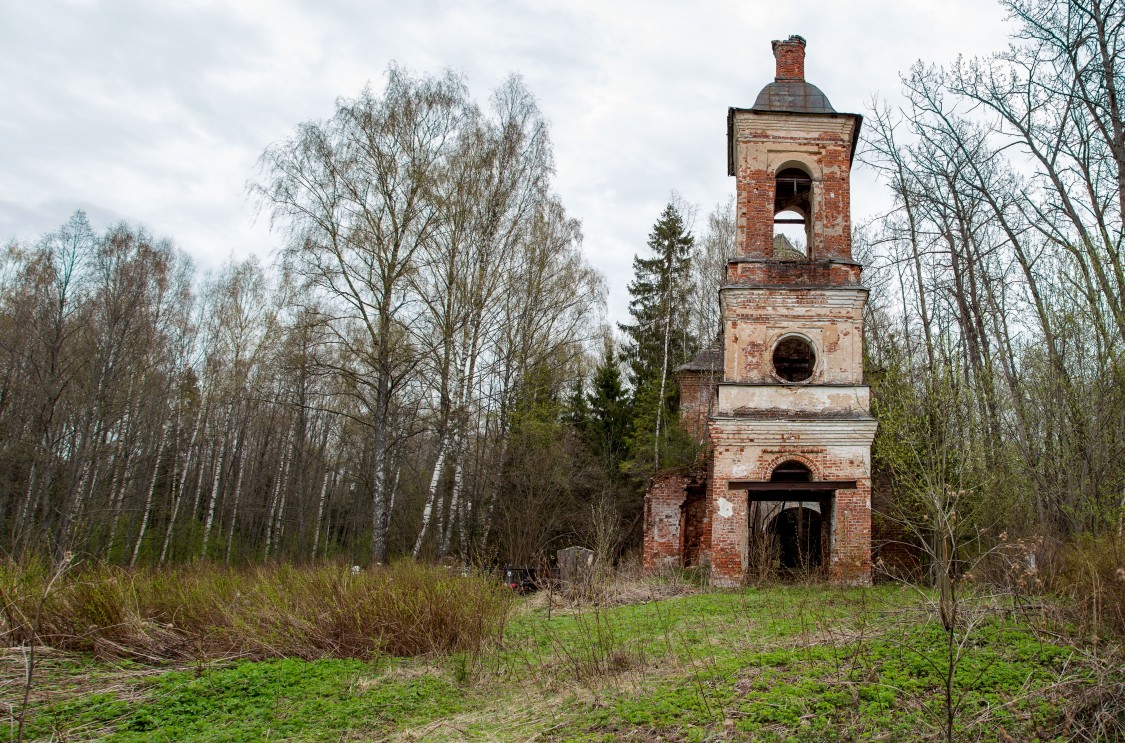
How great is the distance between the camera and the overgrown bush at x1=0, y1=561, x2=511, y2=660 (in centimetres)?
698

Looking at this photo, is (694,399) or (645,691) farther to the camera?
(694,399)

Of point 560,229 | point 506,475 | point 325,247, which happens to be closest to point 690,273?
point 560,229

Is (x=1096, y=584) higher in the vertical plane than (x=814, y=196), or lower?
lower

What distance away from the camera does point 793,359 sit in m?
15.2

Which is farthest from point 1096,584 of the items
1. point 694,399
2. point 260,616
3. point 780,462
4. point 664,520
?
point 694,399

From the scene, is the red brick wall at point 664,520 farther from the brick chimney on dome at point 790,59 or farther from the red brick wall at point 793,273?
→ the brick chimney on dome at point 790,59

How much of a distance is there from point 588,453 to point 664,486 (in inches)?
312

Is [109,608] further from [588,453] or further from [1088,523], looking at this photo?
[588,453]

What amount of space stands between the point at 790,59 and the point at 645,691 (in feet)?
46.1

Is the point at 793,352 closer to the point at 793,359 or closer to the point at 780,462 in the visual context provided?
the point at 793,359

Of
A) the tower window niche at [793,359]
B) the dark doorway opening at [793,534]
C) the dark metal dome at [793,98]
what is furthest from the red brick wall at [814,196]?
the dark doorway opening at [793,534]

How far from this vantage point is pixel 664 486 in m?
17.4

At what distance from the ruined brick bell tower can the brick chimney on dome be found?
0.08 ft

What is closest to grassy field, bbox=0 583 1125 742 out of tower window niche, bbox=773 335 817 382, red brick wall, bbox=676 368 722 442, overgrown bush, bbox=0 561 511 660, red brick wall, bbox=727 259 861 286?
overgrown bush, bbox=0 561 511 660
